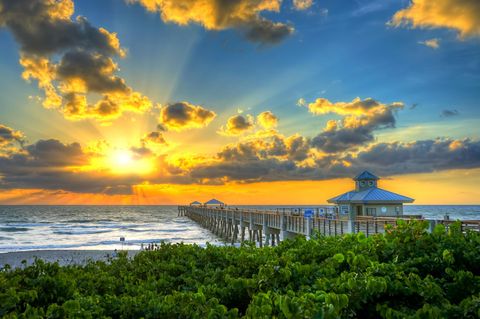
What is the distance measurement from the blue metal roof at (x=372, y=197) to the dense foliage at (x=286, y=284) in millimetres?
26784

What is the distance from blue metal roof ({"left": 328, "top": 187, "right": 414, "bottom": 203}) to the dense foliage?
1054 inches

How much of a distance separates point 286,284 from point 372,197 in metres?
30.1

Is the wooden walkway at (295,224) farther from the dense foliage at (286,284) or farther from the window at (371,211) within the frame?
the window at (371,211)

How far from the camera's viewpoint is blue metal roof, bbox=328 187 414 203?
33.0 meters

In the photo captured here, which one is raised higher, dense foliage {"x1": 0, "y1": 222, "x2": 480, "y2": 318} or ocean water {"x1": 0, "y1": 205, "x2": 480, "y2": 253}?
dense foliage {"x1": 0, "y1": 222, "x2": 480, "y2": 318}

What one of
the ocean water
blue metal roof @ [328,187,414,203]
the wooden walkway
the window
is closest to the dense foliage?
the wooden walkway

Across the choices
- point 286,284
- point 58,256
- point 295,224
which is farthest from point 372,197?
point 286,284

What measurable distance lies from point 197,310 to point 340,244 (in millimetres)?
4358

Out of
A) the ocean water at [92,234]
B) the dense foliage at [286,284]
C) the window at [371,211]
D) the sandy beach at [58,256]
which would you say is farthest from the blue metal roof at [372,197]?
the dense foliage at [286,284]

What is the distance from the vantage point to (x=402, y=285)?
4.72 metres

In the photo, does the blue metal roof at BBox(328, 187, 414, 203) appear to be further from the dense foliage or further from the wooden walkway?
the dense foliage

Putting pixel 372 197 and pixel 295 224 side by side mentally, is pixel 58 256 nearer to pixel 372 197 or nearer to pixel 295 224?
pixel 295 224

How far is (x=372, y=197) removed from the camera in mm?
33406

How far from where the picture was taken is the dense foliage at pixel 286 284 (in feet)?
12.3
